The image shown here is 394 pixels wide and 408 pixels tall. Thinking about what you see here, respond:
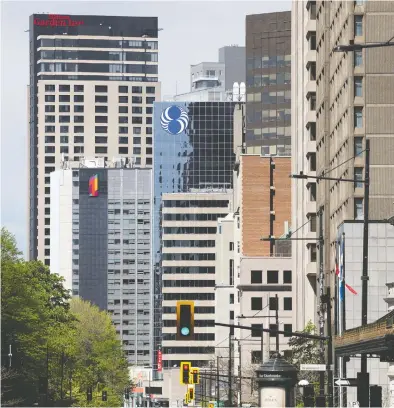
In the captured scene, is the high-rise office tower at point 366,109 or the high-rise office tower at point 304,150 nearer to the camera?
the high-rise office tower at point 366,109

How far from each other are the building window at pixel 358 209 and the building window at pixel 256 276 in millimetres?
80315

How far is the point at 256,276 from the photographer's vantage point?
183 meters

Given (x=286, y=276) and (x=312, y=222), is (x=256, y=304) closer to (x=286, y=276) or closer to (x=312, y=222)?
(x=286, y=276)

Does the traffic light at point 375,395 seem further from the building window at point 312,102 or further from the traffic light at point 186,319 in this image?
the building window at point 312,102

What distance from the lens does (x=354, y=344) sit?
2250 inches

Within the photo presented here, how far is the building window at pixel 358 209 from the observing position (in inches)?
4018

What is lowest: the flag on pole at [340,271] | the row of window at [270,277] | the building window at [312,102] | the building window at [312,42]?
the flag on pole at [340,271]

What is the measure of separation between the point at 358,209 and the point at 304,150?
33.4 meters

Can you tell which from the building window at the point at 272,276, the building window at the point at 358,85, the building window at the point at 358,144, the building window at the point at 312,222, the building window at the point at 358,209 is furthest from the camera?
the building window at the point at 272,276

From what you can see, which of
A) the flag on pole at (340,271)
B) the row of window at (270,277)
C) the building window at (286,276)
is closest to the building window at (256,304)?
the row of window at (270,277)

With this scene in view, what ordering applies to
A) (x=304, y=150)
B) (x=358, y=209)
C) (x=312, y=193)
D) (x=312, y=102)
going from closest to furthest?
(x=358, y=209), (x=312, y=102), (x=312, y=193), (x=304, y=150)

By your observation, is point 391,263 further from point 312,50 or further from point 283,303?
point 283,303

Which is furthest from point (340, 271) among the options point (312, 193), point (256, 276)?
point (256, 276)

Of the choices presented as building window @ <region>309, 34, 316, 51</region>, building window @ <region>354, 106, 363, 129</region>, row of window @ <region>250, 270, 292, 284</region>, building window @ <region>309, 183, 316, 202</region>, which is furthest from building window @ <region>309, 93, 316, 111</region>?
row of window @ <region>250, 270, 292, 284</region>
